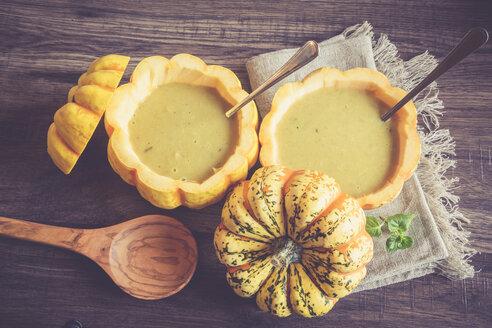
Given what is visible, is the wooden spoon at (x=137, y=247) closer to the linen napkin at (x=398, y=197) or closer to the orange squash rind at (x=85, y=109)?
the orange squash rind at (x=85, y=109)

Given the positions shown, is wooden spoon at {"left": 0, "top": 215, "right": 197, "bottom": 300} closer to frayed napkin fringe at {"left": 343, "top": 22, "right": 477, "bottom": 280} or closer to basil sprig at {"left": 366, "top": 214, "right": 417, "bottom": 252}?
basil sprig at {"left": 366, "top": 214, "right": 417, "bottom": 252}

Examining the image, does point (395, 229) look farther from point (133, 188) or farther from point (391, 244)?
point (133, 188)

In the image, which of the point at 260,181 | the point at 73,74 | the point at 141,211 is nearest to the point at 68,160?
the point at 141,211

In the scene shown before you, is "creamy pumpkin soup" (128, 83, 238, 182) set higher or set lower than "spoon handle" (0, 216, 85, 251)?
higher

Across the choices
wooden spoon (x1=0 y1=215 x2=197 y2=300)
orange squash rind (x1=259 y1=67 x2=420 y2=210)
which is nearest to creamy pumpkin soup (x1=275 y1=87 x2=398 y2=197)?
orange squash rind (x1=259 y1=67 x2=420 y2=210)

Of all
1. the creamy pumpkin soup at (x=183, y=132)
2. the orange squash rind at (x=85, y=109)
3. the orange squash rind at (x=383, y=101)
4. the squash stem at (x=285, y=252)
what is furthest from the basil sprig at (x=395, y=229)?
the orange squash rind at (x=85, y=109)

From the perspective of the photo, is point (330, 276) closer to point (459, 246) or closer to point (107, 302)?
point (459, 246)
